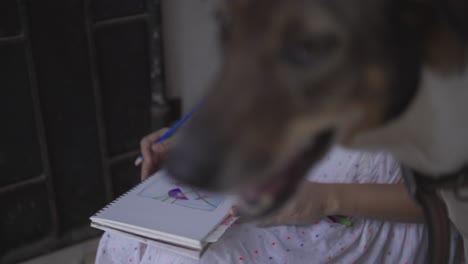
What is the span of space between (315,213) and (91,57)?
103 cm

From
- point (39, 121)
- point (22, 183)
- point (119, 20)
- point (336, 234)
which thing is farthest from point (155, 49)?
point (336, 234)

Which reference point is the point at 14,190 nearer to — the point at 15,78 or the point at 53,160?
the point at 53,160

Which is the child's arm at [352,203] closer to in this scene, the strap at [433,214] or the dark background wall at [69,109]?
the strap at [433,214]

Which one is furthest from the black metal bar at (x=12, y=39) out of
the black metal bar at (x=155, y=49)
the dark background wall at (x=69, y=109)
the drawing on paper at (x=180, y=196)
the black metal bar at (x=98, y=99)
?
the drawing on paper at (x=180, y=196)

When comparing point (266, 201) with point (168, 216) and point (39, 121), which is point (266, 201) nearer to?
point (168, 216)

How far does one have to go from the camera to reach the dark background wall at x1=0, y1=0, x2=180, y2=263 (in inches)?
66.9

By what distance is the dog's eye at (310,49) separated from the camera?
700 mm

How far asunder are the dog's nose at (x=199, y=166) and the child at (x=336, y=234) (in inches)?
16.9

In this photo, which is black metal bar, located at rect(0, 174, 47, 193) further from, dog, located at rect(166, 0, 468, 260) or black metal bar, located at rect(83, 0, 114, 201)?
dog, located at rect(166, 0, 468, 260)

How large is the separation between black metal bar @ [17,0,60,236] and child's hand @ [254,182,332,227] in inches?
37.8

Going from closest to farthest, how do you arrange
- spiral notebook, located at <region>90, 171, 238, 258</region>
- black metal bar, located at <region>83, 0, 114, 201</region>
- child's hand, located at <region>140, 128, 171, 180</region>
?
spiral notebook, located at <region>90, 171, 238, 258</region>
child's hand, located at <region>140, 128, 171, 180</region>
black metal bar, located at <region>83, 0, 114, 201</region>

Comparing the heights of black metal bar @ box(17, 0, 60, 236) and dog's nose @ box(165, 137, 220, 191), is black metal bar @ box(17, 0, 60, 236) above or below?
below

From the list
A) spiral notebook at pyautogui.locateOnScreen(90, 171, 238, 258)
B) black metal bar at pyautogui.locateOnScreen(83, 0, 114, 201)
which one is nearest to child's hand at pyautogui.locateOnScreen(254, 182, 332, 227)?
spiral notebook at pyautogui.locateOnScreen(90, 171, 238, 258)

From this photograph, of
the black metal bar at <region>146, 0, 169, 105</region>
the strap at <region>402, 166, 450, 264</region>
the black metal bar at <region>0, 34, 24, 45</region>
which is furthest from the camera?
the black metal bar at <region>146, 0, 169, 105</region>
